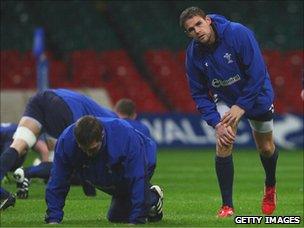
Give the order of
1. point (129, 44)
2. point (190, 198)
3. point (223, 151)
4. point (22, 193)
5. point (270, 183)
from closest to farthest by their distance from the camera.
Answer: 1. point (223, 151)
2. point (270, 183)
3. point (22, 193)
4. point (190, 198)
5. point (129, 44)

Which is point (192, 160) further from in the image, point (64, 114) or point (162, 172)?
point (64, 114)

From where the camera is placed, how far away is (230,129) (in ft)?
30.9

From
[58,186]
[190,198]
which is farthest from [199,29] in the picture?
[190,198]

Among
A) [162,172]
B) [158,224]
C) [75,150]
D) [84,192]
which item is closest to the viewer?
[75,150]

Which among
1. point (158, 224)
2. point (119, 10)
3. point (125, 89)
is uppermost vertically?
point (158, 224)

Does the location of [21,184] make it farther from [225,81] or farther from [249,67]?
[249,67]

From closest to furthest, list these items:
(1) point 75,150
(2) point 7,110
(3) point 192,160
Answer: (1) point 75,150 → (3) point 192,160 → (2) point 7,110

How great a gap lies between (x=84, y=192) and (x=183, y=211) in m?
2.38

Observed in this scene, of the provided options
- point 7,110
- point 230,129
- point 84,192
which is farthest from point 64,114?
point 7,110

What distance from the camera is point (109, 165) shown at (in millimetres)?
8547

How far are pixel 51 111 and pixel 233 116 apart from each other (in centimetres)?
276

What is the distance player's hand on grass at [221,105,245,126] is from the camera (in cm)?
940

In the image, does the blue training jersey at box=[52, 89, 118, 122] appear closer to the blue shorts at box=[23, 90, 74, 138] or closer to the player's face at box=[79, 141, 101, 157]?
the blue shorts at box=[23, 90, 74, 138]

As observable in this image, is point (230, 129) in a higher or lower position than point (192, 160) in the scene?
higher
